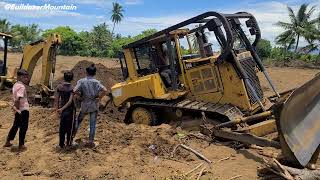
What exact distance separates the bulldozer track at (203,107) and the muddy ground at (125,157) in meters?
0.59

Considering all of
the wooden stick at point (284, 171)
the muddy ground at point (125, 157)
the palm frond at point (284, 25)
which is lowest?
the muddy ground at point (125, 157)

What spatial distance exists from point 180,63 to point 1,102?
7.11 metres

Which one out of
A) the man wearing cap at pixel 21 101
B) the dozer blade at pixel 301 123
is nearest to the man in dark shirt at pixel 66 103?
the man wearing cap at pixel 21 101

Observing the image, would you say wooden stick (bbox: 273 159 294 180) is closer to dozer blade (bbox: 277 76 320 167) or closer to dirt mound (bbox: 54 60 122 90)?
dozer blade (bbox: 277 76 320 167)

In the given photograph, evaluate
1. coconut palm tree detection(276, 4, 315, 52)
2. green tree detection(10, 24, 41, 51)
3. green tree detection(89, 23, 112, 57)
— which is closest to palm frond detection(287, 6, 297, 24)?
coconut palm tree detection(276, 4, 315, 52)

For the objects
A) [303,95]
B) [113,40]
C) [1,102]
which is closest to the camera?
[303,95]

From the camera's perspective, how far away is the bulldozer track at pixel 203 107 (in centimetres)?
1054

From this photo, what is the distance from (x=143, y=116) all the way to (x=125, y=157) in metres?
3.56

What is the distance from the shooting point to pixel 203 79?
11289mm

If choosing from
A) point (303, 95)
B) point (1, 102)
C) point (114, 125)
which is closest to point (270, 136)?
point (303, 95)

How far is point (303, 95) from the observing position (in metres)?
7.43

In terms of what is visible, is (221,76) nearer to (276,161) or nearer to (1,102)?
(276,161)

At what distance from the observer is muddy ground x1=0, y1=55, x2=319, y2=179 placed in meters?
7.85

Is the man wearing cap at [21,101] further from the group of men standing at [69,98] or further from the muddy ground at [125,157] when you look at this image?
the muddy ground at [125,157]
